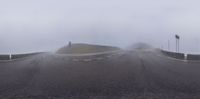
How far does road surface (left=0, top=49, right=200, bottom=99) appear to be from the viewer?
18.5 m

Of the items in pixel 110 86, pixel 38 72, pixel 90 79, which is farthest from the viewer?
pixel 38 72

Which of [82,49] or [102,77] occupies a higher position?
[82,49]

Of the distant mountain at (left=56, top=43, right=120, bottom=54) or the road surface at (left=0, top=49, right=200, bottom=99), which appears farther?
the distant mountain at (left=56, top=43, right=120, bottom=54)

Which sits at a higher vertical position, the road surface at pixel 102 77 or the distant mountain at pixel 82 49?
the distant mountain at pixel 82 49

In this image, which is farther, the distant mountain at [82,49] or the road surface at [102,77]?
the distant mountain at [82,49]

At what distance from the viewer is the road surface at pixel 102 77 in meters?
18.5

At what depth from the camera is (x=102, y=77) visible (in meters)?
22.6

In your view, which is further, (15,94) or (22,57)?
(22,57)

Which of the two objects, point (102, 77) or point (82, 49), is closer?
point (102, 77)

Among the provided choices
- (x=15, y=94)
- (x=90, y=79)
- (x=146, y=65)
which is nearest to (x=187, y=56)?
(x=146, y=65)

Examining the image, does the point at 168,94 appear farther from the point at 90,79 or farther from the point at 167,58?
the point at 167,58

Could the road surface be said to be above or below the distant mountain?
below

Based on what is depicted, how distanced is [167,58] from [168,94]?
968 cm

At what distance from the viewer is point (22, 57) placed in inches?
1184
